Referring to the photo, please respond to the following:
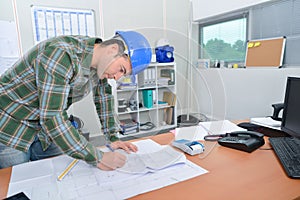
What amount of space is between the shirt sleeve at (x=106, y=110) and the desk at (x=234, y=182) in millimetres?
421

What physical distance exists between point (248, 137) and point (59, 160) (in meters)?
0.91

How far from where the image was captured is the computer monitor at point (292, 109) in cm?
102

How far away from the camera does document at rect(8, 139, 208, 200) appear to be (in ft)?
2.25

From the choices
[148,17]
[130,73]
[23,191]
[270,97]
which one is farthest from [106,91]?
[148,17]

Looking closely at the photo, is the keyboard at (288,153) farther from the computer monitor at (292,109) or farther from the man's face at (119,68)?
the man's face at (119,68)

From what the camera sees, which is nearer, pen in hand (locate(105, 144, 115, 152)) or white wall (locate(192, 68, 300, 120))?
pen in hand (locate(105, 144, 115, 152))

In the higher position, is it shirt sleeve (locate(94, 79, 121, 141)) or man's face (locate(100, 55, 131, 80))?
man's face (locate(100, 55, 131, 80))

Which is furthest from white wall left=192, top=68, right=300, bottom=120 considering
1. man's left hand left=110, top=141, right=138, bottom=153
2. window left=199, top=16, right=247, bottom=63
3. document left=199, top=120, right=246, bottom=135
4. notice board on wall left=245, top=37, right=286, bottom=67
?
man's left hand left=110, top=141, right=138, bottom=153

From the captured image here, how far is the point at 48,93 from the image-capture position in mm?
720

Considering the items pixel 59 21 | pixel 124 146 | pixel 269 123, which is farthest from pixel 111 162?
pixel 59 21

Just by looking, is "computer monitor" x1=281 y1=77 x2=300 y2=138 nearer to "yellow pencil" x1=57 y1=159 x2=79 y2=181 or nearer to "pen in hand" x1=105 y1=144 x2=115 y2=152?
"pen in hand" x1=105 y1=144 x2=115 y2=152

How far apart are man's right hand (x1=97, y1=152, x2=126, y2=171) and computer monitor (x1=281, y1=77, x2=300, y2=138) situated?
30.9 inches

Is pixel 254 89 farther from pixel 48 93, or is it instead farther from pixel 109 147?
pixel 48 93

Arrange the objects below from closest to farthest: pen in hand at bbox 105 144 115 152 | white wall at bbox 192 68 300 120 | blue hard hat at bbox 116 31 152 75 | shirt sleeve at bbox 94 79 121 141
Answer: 1. blue hard hat at bbox 116 31 152 75
2. pen in hand at bbox 105 144 115 152
3. shirt sleeve at bbox 94 79 121 141
4. white wall at bbox 192 68 300 120
